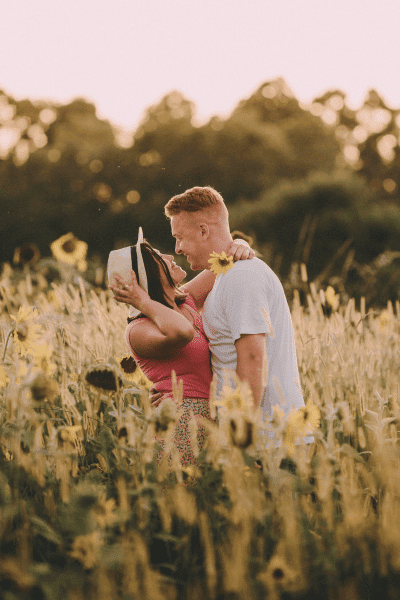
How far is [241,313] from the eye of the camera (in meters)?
2.04

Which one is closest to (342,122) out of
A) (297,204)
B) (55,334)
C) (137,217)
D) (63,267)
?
(137,217)

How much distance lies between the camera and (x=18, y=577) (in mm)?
1244

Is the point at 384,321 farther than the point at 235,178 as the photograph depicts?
No

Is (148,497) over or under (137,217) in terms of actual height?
under

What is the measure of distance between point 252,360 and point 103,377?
1.94 feet

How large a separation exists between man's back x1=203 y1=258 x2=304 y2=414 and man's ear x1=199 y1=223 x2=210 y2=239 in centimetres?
27

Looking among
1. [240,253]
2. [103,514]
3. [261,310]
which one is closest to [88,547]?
[103,514]

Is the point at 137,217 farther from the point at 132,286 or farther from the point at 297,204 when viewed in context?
the point at 132,286

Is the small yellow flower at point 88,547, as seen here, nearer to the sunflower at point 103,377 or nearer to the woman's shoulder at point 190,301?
the sunflower at point 103,377

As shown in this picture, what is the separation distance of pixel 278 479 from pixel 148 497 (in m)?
0.41

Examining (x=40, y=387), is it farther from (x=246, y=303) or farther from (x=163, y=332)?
(x=246, y=303)

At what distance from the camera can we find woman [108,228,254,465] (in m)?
2.05

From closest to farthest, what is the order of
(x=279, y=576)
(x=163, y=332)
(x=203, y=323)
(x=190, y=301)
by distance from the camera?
(x=279, y=576), (x=163, y=332), (x=203, y=323), (x=190, y=301)

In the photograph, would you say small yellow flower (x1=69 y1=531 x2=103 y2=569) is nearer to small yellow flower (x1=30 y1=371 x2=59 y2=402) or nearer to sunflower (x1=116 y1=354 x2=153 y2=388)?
small yellow flower (x1=30 y1=371 x2=59 y2=402)
